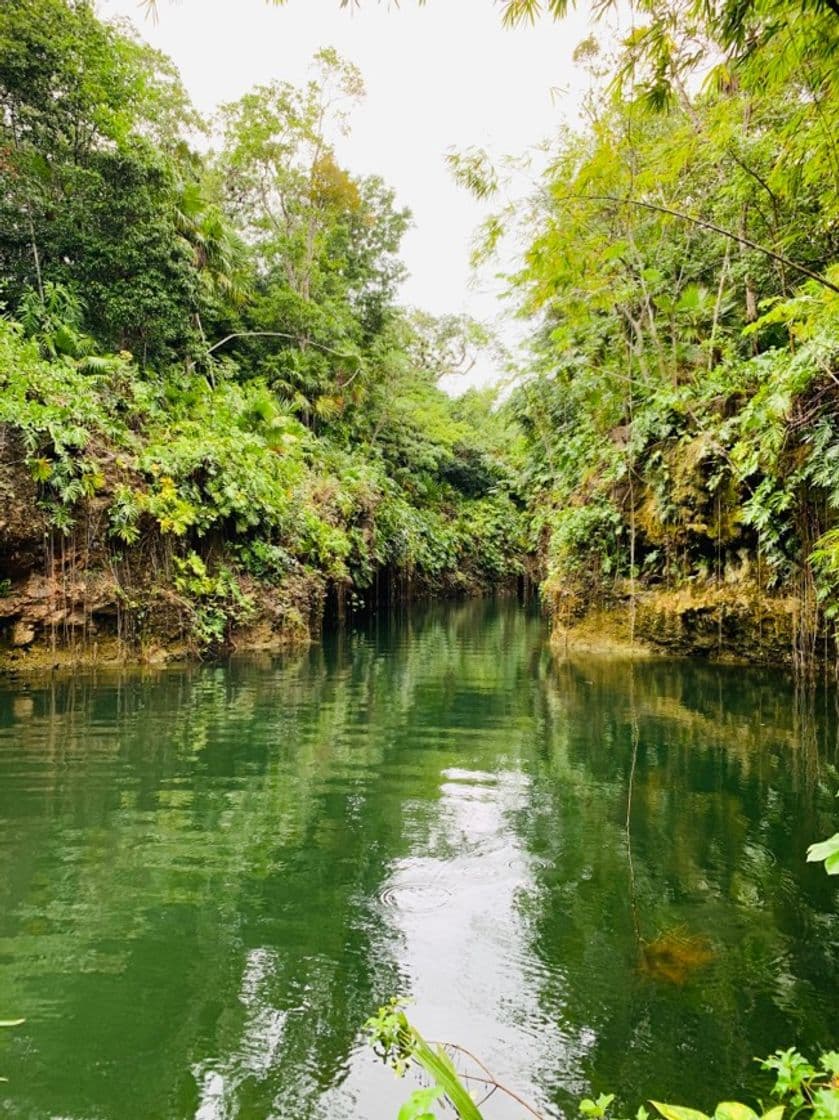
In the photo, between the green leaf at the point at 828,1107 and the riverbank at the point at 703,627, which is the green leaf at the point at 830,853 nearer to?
the green leaf at the point at 828,1107

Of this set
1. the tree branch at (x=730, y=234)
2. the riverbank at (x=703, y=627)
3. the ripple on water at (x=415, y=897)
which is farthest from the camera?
the riverbank at (x=703, y=627)

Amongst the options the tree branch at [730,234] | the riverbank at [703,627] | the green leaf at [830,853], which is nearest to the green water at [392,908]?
the green leaf at [830,853]

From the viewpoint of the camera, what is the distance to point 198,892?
4.33 metres

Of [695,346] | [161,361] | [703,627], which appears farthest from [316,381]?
[703,627]

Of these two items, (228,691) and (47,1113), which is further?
(228,691)

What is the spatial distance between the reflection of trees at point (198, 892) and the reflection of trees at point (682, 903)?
922mm

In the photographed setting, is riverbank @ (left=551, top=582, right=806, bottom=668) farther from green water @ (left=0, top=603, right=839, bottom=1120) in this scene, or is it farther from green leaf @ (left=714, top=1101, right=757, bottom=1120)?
green leaf @ (left=714, top=1101, right=757, bottom=1120)

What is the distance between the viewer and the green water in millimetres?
2848

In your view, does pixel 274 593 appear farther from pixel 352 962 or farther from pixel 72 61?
pixel 352 962

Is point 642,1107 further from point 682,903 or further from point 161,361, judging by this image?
point 161,361

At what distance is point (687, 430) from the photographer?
45.6ft

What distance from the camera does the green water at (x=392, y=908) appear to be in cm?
285

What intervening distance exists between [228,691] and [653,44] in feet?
31.6

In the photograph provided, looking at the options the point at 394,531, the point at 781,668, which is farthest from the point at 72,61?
the point at 781,668
